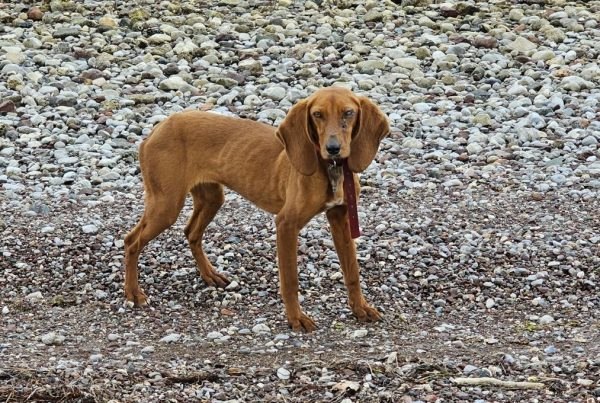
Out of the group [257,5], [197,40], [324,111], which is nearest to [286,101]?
[197,40]

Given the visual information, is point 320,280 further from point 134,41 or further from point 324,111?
point 134,41

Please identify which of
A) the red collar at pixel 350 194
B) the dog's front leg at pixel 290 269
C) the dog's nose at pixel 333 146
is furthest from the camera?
the dog's front leg at pixel 290 269

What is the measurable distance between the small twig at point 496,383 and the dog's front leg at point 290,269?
4.28 ft

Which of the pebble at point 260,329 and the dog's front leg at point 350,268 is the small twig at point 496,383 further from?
the pebble at point 260,329

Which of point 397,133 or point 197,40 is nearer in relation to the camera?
point 397,133

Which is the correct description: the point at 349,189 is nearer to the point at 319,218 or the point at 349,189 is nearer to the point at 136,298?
the point at 136,298

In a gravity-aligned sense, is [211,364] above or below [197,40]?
above

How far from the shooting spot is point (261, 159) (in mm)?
7527

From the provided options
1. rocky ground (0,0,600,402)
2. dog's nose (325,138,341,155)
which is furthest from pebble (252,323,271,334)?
dog's nose (325,138,341,155)

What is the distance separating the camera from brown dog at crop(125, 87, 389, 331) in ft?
22.5

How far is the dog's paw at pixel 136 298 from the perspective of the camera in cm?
762

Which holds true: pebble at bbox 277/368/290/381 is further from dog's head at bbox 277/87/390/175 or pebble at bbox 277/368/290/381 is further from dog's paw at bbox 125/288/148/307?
dog's paw at bbox 125/288/148/307

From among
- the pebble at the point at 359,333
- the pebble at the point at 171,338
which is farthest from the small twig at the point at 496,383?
the pebble at the point at 171,338

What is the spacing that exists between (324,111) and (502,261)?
2.17 meters
